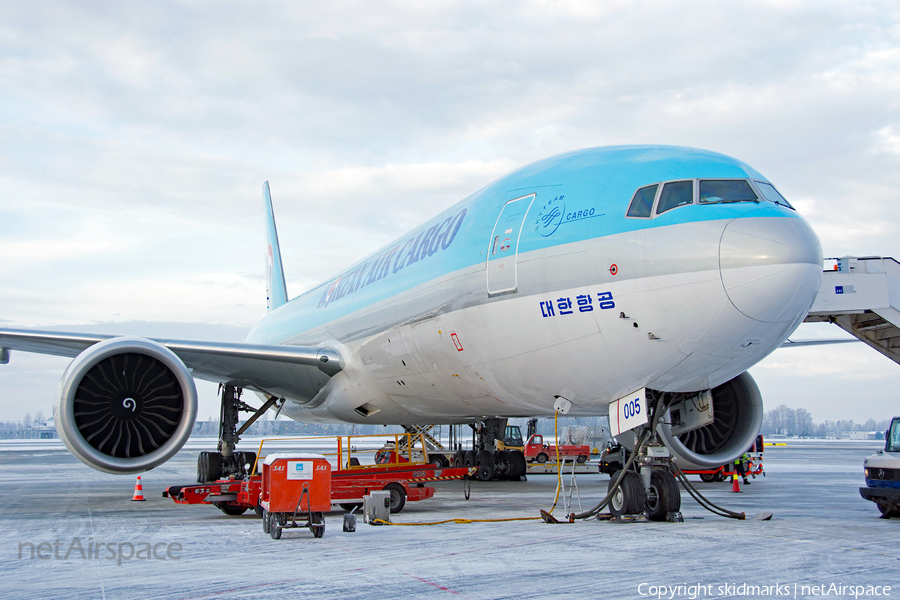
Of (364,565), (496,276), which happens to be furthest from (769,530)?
(364,565)

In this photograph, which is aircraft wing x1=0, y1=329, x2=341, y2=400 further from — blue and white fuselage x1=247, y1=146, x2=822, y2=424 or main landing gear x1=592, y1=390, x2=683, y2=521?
main landing gear x1=592, y1=390, x2=683, y2=521

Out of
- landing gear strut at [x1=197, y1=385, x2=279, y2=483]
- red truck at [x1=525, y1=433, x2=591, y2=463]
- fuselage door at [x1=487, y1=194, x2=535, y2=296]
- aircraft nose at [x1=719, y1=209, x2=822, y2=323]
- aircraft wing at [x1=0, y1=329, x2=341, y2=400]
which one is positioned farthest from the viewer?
red truck at [x1=525, y1=433, x2=591, y2=463]

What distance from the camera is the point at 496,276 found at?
859 centimetres

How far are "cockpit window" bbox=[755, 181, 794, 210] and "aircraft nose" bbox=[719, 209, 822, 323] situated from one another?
554mm

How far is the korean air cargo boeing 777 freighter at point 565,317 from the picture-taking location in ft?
22.8

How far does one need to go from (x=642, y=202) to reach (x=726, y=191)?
0.78 metres

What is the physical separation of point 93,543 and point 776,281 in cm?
692

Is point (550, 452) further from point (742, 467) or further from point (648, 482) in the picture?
point (648, 482)

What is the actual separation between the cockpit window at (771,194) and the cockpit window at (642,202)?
1.00 metres

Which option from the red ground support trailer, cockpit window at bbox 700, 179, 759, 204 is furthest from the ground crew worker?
cockpit window at bbox 700, 179, 759, 204

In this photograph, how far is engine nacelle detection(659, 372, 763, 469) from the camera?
10117 millimetres

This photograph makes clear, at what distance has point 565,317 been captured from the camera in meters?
7.75

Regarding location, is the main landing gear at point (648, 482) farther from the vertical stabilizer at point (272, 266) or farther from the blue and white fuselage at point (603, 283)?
the vertical stabilizer at point (272, 266)

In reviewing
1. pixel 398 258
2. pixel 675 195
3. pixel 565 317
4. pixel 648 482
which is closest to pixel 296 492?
pixel 565 317
